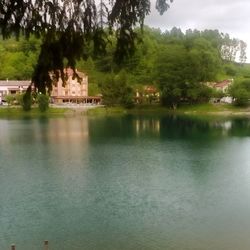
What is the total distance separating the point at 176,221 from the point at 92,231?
316 centimetres

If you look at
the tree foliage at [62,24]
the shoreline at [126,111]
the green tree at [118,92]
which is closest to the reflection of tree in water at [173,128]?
the shoreline at [126,111]

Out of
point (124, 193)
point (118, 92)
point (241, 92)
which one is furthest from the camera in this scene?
point (118, 92)

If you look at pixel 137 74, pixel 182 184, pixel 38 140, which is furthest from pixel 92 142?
pixel 137 74

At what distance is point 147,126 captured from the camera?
57.2m

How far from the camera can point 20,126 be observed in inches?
2181

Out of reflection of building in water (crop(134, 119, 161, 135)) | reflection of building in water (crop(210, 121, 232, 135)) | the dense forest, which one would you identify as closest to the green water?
reflection of building in water (crop(134, 119, 161, 135))

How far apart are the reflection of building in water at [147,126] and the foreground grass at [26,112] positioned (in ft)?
54.2

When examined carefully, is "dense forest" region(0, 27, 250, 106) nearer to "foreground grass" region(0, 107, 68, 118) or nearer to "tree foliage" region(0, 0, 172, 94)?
"foreground grass" region(0, 107, 68, 118)

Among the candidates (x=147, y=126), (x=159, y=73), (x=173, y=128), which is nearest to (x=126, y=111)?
(x=159, y=73)

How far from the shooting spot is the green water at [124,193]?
1582 cm

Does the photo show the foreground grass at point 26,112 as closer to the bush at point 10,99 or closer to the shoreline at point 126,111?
the shoreline at point 126,111

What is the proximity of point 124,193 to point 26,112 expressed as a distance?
56.3 m

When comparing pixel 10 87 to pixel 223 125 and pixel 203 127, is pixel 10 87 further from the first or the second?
pixel 223 125

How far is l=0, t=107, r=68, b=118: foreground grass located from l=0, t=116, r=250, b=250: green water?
93.2ft
